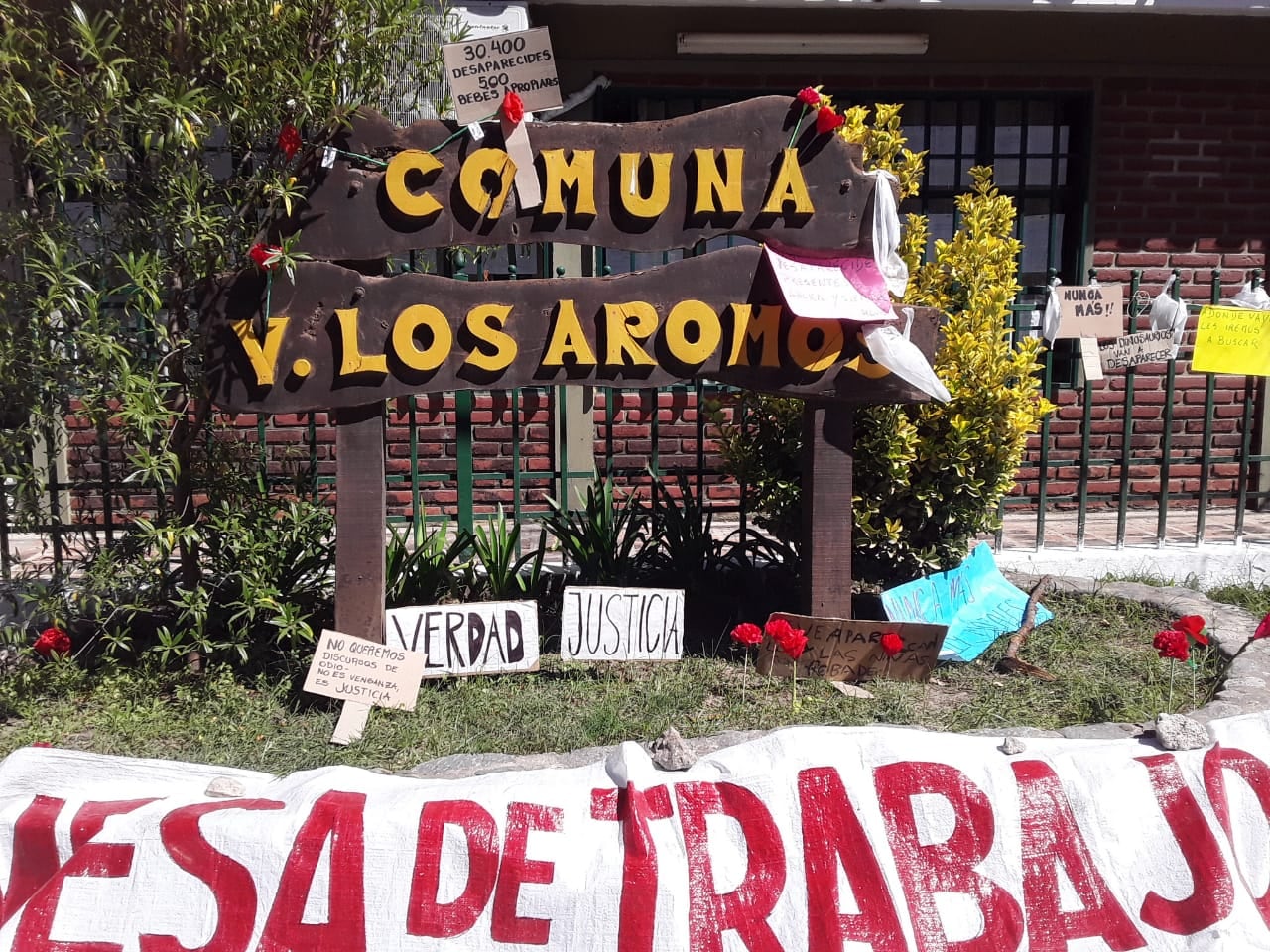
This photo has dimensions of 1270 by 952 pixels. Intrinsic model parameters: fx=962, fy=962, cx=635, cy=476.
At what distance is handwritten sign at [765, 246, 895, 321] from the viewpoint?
3.23 meters

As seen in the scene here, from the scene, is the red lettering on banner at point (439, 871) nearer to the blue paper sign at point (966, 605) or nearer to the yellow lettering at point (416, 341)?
the yellow lettering at point (416, 341)

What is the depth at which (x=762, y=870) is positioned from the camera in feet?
7.07

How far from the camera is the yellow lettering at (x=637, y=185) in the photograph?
3.22 metres

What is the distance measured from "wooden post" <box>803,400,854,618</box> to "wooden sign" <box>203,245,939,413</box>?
0.13 meters

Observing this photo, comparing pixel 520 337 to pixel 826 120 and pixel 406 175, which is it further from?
pixel 826 120

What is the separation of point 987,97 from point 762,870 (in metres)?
5.96

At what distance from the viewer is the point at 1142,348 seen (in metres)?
4.54

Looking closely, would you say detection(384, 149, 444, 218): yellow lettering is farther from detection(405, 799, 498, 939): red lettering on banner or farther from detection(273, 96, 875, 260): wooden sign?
detection(405, 799, 498, 939): red lettering on banner

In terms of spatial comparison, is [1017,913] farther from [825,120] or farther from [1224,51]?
[1224,51]

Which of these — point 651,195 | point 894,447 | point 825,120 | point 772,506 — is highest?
point 825,120

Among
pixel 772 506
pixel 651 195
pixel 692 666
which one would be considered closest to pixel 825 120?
pixel 651 195

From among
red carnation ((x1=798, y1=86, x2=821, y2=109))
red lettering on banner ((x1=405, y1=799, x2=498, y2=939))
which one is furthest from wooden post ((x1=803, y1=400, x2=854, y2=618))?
red lettering on banner ((x1=405, y1=799, x2=498, y2=939))

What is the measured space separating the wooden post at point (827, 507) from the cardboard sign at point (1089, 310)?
1.63m

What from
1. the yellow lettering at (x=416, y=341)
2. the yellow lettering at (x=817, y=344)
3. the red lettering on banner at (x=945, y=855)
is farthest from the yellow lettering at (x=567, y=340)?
the red lettering on banner at (x=945, y=855)
